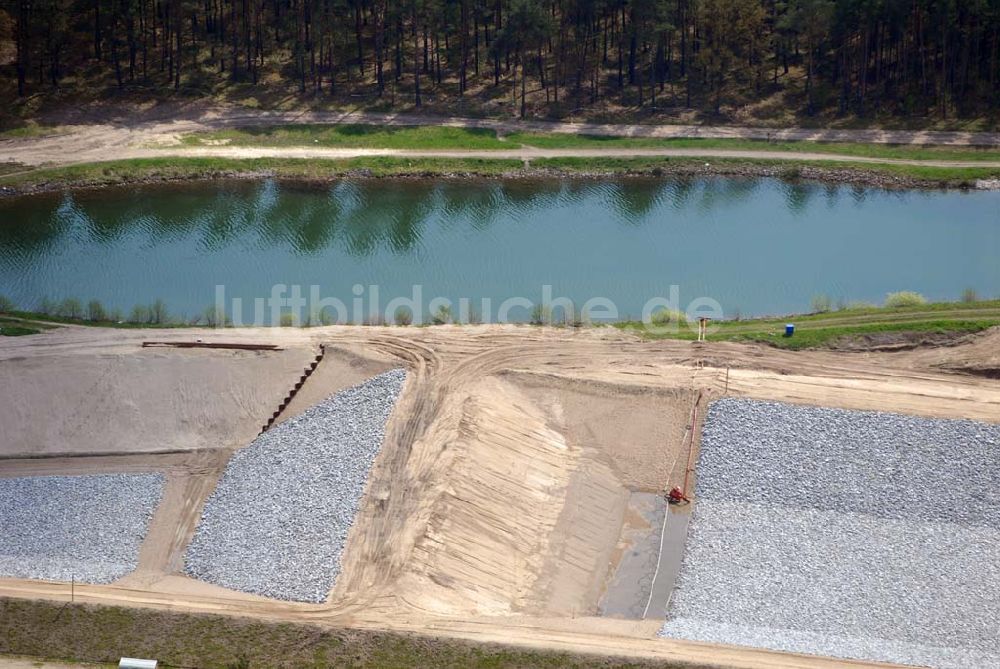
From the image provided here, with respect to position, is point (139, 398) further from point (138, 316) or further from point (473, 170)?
point (473, 170)

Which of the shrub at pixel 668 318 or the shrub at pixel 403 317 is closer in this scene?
the shrub at pixel 403 317

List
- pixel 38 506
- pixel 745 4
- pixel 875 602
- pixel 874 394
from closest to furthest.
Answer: pixel 875 602 → pixel 38 506 → pixel 874 394 → pixel 745 4

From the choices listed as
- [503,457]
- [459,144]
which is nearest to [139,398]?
[503,457]

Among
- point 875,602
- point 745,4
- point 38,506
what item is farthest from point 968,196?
point 38,506

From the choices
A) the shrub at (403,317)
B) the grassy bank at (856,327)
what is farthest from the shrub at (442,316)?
the grassy bank at (856,327)

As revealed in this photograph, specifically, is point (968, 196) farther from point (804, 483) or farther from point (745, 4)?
point (804, 483)

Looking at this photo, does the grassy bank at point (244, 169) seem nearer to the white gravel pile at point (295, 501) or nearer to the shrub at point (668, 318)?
the shrub at point (668, 318)
